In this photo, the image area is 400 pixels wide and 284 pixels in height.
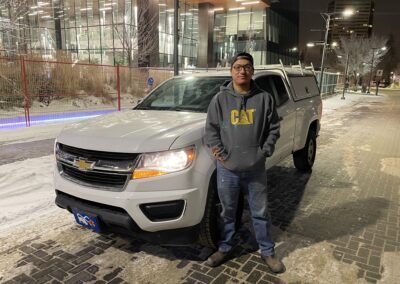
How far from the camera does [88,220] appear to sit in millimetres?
3041

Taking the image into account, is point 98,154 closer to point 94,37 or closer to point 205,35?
point 94,37

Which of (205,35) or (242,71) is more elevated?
(205,35)

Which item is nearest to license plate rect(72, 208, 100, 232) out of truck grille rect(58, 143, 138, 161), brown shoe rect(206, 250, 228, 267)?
truck grille rect(58, 143, 138, 161)

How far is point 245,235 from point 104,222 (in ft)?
5.77

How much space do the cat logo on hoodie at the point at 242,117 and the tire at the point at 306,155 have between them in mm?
3621

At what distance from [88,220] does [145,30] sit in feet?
86.9

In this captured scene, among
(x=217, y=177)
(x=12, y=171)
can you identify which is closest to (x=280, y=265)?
(x=217, y=177)

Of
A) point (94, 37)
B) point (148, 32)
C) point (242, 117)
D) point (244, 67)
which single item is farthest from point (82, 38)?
point (242, 117)

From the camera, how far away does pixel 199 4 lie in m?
37.7

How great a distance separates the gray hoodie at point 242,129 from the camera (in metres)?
2.90

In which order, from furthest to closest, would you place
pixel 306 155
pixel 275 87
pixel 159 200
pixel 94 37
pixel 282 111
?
pixel 94 37 < pixel 306 155 < pixel 275 87 < pixel 282 111 < pixel 159 200

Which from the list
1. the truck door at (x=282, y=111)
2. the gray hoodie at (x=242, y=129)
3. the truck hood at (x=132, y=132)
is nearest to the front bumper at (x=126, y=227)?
the truck hood at (x=132, y=132)

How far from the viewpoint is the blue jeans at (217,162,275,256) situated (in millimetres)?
3041

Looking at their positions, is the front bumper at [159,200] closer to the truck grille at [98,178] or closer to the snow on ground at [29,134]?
the truck grille at [98,178]
